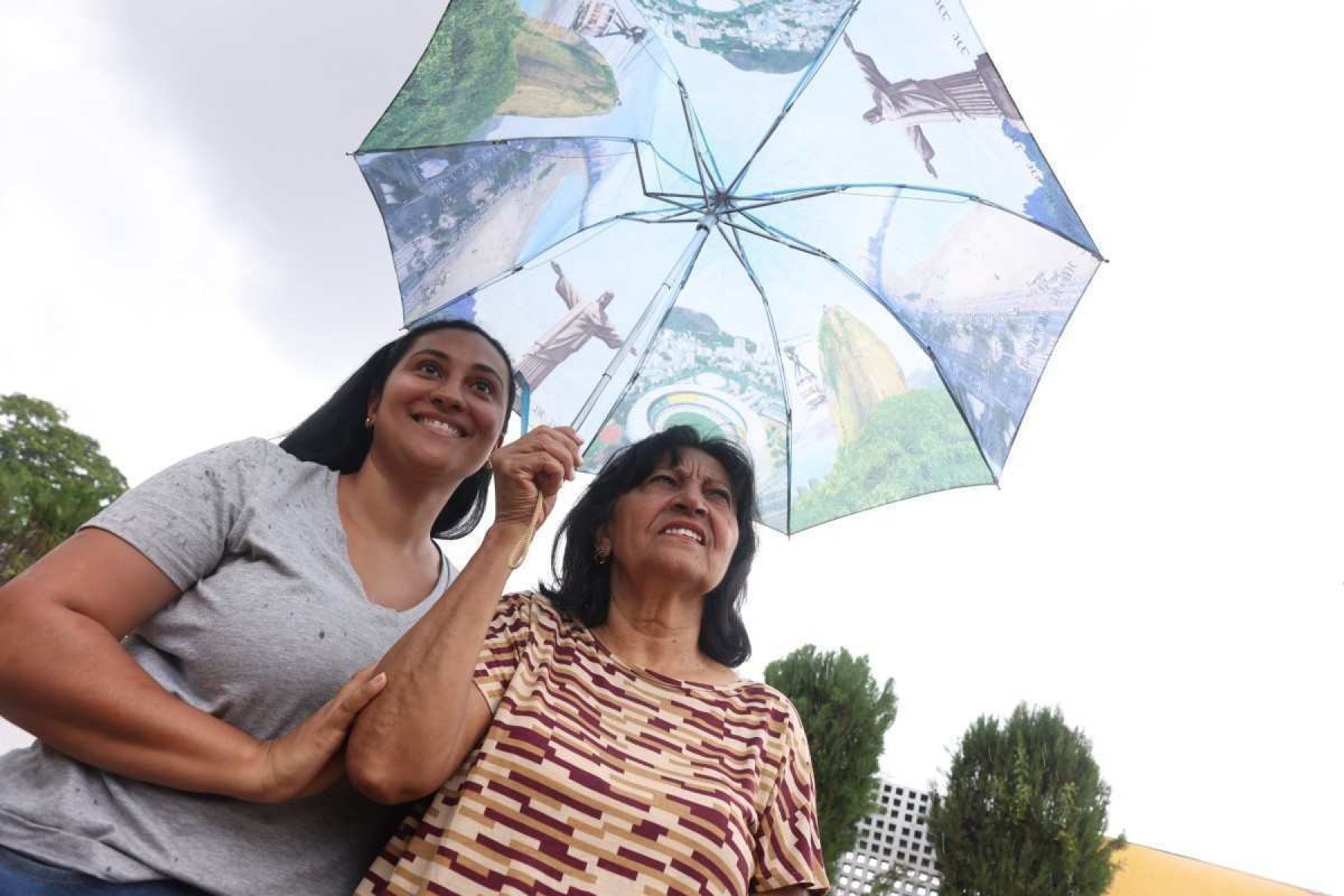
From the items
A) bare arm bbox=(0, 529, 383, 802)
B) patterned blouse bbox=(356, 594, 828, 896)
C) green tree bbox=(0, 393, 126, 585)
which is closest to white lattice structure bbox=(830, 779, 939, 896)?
patterned blouse bbox=(356, 594, 828, 896)

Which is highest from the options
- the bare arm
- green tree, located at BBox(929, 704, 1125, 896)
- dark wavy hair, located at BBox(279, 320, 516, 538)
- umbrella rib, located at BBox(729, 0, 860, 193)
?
umbrella rib, located at BBox(729, 0, 860, 193)

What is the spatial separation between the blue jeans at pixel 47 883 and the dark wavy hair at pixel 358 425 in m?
1.09

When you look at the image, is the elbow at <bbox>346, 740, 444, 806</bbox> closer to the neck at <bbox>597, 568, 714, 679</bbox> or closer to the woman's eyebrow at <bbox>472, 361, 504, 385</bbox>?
the neck at <bbox>597, 568, 714, 679</bbox>

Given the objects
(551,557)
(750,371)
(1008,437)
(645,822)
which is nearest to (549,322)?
(750,371)

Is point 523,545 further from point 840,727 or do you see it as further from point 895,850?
point 895,850

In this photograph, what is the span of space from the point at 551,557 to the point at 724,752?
2.94 ft

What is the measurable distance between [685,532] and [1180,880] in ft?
38.6

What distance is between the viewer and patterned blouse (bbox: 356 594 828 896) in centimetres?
181

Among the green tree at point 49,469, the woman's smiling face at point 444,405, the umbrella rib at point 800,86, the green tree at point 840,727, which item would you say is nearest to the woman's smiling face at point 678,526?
the woman's smiling face at point 444,405

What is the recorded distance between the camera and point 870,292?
351cm

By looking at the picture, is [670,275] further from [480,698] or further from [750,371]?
[480,698]

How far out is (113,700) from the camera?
60.7 inches

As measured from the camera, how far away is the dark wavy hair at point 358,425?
245cm

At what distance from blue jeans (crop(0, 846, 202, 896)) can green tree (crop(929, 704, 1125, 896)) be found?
9459 millimetres
